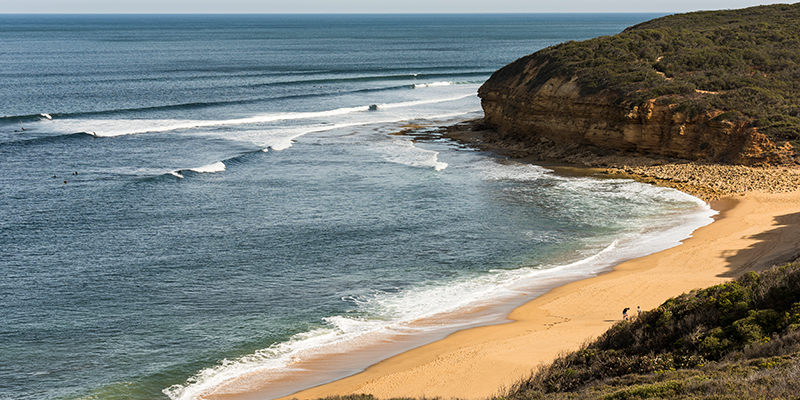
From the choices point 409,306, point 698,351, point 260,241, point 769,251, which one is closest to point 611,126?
point 769,251

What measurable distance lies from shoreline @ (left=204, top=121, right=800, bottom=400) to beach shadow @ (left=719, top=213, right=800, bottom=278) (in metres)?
0.03

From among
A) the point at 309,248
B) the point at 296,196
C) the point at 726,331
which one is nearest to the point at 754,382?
the point at 726,331

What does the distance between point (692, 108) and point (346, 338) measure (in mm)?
26219

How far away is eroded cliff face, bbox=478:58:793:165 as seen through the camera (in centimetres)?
3375

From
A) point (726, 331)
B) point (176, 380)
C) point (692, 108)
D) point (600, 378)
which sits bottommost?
point (176, 380)

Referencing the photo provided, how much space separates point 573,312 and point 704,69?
2845cm

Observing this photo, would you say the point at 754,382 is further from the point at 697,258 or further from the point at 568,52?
the point at 568,52

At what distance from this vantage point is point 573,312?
60.1ft

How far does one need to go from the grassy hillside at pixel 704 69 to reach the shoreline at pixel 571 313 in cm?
944

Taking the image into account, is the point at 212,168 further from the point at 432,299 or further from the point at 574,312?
the point at 574,312

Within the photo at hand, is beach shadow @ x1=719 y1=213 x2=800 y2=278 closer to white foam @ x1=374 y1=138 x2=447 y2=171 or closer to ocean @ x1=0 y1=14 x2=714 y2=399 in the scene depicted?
ocean @ x1=0 y1=14 x2=714 y2=399

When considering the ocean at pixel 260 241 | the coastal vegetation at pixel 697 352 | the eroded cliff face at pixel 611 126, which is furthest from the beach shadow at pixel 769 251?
the eroded cliff face at pixel 611 126

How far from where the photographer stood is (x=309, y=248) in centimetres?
2498

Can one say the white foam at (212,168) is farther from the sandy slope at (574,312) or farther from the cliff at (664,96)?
the sandy slope at (574,312)
